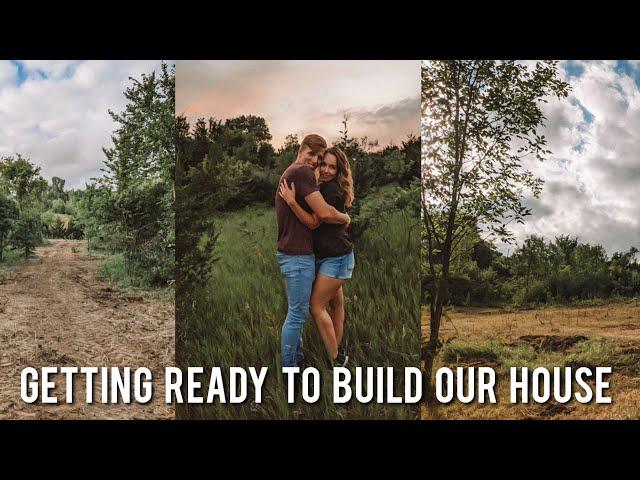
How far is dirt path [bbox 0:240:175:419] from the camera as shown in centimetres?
451

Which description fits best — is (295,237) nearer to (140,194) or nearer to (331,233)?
(331,233)

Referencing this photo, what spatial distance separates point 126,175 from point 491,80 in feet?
10.8

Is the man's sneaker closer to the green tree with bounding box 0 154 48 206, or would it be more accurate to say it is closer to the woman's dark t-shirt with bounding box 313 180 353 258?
the woman's dark t-shirt with bounding box 313 180 353 258

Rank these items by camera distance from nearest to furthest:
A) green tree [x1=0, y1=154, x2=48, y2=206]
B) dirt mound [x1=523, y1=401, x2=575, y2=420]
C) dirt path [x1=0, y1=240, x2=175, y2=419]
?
1. dirt mound [x1=523, y1=401, x2=575, y2=420]
2. dirt path [x1=0, y1=240, x2=175, y2=419]
3. green tree [x1=0, y1=154, x2=48, y2=206]

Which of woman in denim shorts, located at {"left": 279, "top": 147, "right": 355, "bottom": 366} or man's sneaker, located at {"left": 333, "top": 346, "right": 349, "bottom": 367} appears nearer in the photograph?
woman in denim shorts, located at {"left": 279, "top": 147, "right": 355, "bottom": 366}

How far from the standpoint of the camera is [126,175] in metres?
5.21

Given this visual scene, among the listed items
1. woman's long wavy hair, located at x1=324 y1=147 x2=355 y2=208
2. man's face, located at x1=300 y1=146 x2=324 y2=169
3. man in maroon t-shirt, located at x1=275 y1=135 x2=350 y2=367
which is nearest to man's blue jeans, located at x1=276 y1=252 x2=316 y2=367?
man in maroon t-shirt, located at x1=275 y1=135 x2=350 y2=367

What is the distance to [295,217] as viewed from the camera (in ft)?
13.7

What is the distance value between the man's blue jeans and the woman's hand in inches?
16.5

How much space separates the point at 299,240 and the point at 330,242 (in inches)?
9.0

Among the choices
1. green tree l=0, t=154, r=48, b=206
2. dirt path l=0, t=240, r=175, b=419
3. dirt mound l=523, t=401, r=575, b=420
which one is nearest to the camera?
dirt mound l=523, t=401, r=575, b=420

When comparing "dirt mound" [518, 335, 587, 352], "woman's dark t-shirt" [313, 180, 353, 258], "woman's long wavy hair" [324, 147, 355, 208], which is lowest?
"dirt mound" [518, 335, 587, 352]

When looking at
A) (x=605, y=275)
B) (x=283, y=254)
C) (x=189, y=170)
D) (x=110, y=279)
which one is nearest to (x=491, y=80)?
(x=605, y=275)

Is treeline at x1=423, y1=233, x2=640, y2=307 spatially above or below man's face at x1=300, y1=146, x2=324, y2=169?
below
